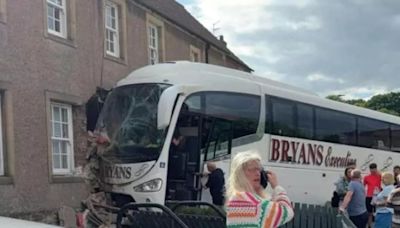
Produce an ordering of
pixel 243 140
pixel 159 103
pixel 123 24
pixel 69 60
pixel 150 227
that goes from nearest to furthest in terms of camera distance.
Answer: pixel 150 227 < pixel 159 103 < pixel 243 140 < pixel 69 60 < pixel 123 24

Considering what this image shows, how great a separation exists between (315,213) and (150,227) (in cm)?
250

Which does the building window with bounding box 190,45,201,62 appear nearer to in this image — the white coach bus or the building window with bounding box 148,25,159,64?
the building window with bounding box 148,25,159,64

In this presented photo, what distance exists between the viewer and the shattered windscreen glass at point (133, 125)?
1303cm

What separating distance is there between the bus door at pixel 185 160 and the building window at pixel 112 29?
273 inches

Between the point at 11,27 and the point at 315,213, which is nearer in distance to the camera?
the point at 315,213

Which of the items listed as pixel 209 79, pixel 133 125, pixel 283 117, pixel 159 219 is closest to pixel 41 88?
pixel 133 125

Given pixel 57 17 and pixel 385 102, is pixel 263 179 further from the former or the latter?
pixel 385 102

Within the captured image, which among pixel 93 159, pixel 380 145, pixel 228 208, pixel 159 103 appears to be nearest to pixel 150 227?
pixel 228 208

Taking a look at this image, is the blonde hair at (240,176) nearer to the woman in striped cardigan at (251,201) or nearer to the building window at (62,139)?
the woman in striped cardigan at (251,201)

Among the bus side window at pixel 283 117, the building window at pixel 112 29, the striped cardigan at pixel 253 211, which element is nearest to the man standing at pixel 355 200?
the bus side window at pixel 283 117

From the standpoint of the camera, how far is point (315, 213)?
8.00 m

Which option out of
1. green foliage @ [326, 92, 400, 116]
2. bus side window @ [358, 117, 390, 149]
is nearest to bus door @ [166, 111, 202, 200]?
bus side window @ [358, 117, 390, 149]

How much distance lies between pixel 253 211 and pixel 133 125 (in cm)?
882

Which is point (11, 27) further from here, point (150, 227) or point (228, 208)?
point (228, 208)
